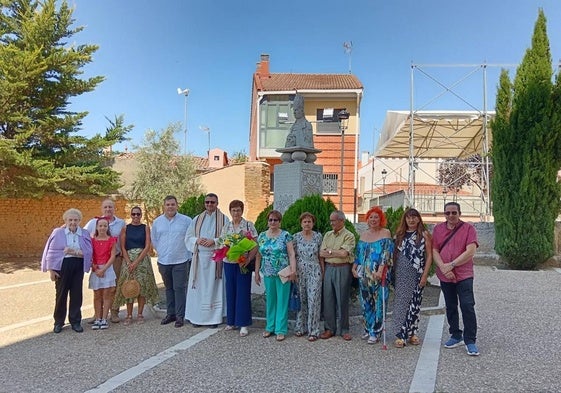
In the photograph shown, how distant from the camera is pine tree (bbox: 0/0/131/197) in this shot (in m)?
12.3

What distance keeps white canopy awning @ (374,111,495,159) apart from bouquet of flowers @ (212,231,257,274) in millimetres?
11208

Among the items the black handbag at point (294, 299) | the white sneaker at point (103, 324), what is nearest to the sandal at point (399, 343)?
the black handbag at point (294, 299)

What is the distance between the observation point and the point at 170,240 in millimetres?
5875

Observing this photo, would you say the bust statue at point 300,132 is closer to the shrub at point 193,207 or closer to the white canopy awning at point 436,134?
the shrub at point 193,207

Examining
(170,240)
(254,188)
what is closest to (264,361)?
(170,240)

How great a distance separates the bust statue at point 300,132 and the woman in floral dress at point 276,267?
3.00 metres

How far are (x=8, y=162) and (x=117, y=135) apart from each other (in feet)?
10.7

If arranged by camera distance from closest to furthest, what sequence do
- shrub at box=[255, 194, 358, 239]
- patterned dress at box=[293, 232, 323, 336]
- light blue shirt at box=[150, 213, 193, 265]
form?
patterned dress at box=[293, 232, 323, 336] < light blue shirt at box=[150, 213, 193, 265] < shrub at box=[255, 194, 358, 239]

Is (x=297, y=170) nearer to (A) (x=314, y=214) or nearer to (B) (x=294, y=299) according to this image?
(A) (x=314, y=214)

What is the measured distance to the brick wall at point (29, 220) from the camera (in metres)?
14.9

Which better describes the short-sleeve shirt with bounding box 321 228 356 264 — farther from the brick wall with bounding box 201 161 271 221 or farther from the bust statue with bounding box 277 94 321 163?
the brick wall with bounding box 201 161 271 221

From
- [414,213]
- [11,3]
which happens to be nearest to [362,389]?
[414,213]

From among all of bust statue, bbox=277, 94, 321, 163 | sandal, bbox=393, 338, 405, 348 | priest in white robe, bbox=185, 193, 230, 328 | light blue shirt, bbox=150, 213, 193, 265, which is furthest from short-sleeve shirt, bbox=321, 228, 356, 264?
bust statue, bbox=277, 94, 321, 163

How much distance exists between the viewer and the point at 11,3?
13.1 meters
